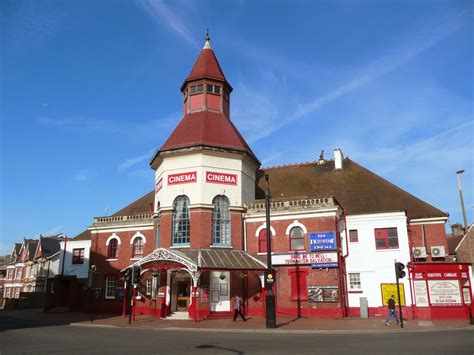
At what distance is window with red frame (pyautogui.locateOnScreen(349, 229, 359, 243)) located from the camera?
87.6ft

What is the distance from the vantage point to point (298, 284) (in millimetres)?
24312

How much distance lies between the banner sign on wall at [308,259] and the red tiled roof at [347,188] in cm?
509

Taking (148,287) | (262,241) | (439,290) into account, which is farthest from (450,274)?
(148,287)

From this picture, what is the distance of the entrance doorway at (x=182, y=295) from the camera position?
2477 cm

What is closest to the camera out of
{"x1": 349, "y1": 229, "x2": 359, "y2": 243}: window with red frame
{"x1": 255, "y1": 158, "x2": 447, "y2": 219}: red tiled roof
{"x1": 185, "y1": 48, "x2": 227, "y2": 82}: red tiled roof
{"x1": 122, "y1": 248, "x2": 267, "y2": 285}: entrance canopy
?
{"x1": 122, "y1": 248, "x2": 267, "y2": 285}: entrance canopy

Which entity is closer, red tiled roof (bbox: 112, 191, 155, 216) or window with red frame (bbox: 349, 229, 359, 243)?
window with red frame (bbox: 349, 229, 359, 243)

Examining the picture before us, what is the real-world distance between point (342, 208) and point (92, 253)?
19492 mm

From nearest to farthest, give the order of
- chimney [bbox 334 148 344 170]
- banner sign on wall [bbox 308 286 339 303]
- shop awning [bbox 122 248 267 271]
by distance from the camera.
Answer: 1. shop awning [bbox 122 248 267 271]
2. banner sign on wall [bbox 308 286 339 303]
3. chimney [bbox 334 148 344 170]

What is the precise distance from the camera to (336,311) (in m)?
23.3

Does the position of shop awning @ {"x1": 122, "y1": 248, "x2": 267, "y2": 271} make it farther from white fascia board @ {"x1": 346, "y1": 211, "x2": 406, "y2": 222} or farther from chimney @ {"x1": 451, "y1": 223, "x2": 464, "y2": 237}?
chimney @ {"x1": 451, "y1": 223, "x2": 464, "y2": 237}

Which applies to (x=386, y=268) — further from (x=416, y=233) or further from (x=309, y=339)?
(x=309, y=339)

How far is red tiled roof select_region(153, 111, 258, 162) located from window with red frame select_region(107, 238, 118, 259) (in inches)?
361

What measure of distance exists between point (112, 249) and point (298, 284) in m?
15.1

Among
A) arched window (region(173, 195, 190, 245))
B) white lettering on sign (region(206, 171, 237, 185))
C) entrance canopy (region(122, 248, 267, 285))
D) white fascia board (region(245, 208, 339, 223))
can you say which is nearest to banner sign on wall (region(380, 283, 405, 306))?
white fascia board (region(245, 208, 339, 223))
